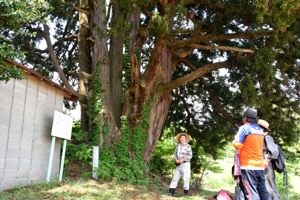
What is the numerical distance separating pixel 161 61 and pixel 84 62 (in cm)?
256

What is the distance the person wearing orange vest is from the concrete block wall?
15.0 ft

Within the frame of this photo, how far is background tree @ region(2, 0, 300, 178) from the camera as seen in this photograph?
941cm

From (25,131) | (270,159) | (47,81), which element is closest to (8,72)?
(25,131)

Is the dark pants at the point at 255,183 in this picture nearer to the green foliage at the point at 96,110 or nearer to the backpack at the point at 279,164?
the backpack at the point at 279,164

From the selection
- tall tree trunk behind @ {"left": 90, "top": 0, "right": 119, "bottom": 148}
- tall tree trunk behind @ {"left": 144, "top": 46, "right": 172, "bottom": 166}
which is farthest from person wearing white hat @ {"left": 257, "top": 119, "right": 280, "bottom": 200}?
A: tall tree trunk behind @ {"left": 90, "top": 0, "right": 119, "bottom": 148}

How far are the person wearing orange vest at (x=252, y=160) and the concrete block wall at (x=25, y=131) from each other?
4.56 metres

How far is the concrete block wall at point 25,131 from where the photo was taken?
7.10m

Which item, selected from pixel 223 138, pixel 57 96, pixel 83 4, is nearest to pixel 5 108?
pixel 57 96

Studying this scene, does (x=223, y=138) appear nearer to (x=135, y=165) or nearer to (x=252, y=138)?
(x=135, y=165)

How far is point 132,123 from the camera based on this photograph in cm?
1048

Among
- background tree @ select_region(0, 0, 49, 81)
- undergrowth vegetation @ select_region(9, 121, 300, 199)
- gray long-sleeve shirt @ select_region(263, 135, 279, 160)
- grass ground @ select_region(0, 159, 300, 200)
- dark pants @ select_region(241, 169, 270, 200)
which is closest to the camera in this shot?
background tree @ select_region(0, 0, 49, 81)

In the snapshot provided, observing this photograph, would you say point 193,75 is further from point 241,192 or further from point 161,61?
point 241,192

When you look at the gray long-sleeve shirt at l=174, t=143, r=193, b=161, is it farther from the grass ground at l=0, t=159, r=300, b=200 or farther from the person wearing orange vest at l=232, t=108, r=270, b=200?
the person wearing orange vest at l=232, t=108, r=270, b=200

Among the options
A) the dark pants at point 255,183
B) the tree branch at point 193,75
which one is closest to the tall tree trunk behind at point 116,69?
the tree branch at point 193,75
